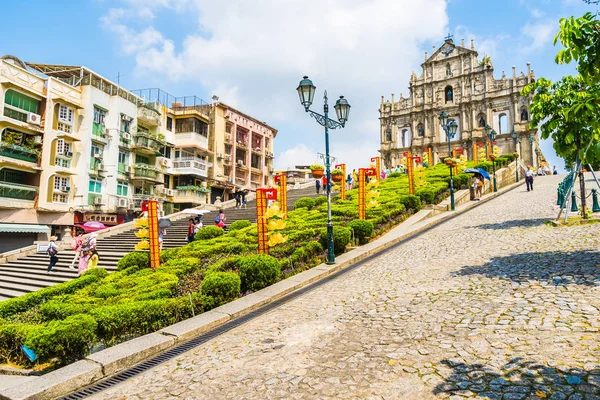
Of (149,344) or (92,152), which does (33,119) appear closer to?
(92,152)

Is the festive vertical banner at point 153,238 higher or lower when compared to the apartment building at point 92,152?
lower

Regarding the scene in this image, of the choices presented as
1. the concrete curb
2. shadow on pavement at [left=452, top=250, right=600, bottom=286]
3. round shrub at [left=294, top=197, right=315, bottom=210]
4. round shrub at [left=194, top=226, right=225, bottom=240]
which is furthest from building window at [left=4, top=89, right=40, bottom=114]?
shadow on pavement at [left=452, top=250, right=600, bottom=286]

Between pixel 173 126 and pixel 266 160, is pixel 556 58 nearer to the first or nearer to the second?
pixel 173 126

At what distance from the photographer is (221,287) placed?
28.3 feet

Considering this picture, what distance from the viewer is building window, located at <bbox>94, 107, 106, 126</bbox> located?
32188mm

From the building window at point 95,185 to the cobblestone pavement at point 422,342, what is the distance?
2879 centimetres

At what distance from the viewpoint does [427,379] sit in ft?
14.0

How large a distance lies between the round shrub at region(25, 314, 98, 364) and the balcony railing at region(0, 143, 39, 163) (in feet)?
81.1

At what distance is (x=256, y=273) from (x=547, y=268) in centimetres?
668

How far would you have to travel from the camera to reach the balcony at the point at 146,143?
118 feet

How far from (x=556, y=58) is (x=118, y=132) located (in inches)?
1380

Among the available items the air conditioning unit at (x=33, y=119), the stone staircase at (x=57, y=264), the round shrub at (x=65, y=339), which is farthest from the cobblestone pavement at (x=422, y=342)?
the air conditioning unit at (x=33, y=119)

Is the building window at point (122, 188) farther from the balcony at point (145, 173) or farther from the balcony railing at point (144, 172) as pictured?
the balcony railing at point (144, 172)

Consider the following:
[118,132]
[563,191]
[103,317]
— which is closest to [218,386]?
[103,317]
